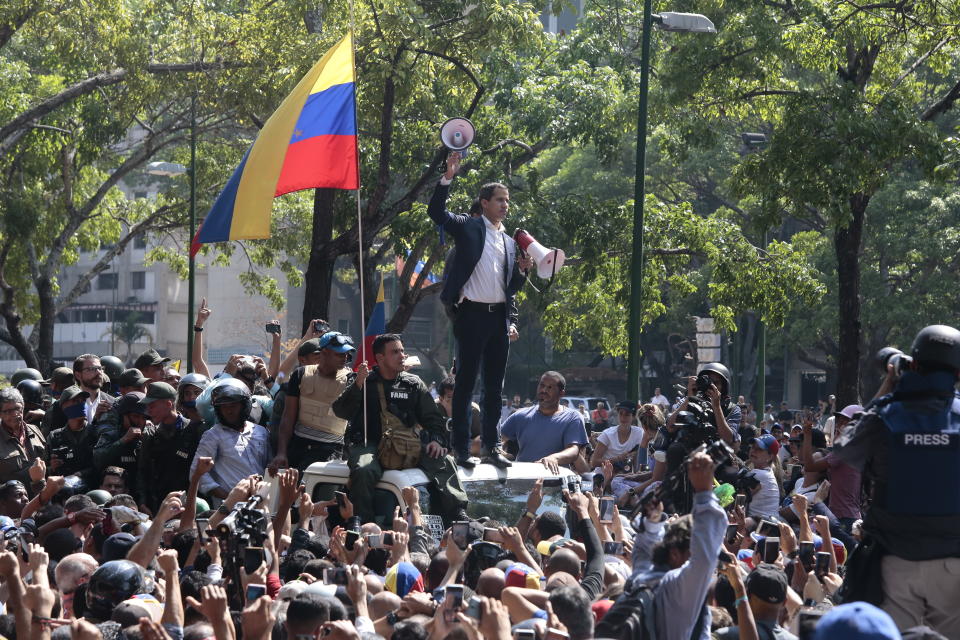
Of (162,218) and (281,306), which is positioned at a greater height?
(162,218)

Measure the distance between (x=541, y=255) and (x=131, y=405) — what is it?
9.50 ft

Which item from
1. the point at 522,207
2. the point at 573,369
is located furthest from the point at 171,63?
the point at 573,369

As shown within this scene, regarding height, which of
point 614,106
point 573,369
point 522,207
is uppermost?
point 614,106

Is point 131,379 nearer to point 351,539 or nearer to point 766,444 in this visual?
point 351,539

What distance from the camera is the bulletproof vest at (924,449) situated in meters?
5.41

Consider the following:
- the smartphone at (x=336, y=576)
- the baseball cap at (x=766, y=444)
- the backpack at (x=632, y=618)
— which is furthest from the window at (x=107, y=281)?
the backpack at (x=632, y=618)

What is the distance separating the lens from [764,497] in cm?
1105

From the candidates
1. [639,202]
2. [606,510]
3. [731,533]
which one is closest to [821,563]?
[731,533]

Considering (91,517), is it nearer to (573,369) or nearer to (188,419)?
(188,419)

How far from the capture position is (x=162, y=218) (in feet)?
86.6

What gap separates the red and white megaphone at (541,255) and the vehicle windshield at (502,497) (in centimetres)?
140

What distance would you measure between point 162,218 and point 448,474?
63.7 ft

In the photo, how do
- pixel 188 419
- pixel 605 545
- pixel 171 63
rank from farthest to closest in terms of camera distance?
1. pixel 171 63
2. pixel 188 419
3. pixel 605 545

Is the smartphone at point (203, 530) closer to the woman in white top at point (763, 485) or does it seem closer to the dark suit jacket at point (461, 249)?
the dark suit jacket at point (461, 249)
